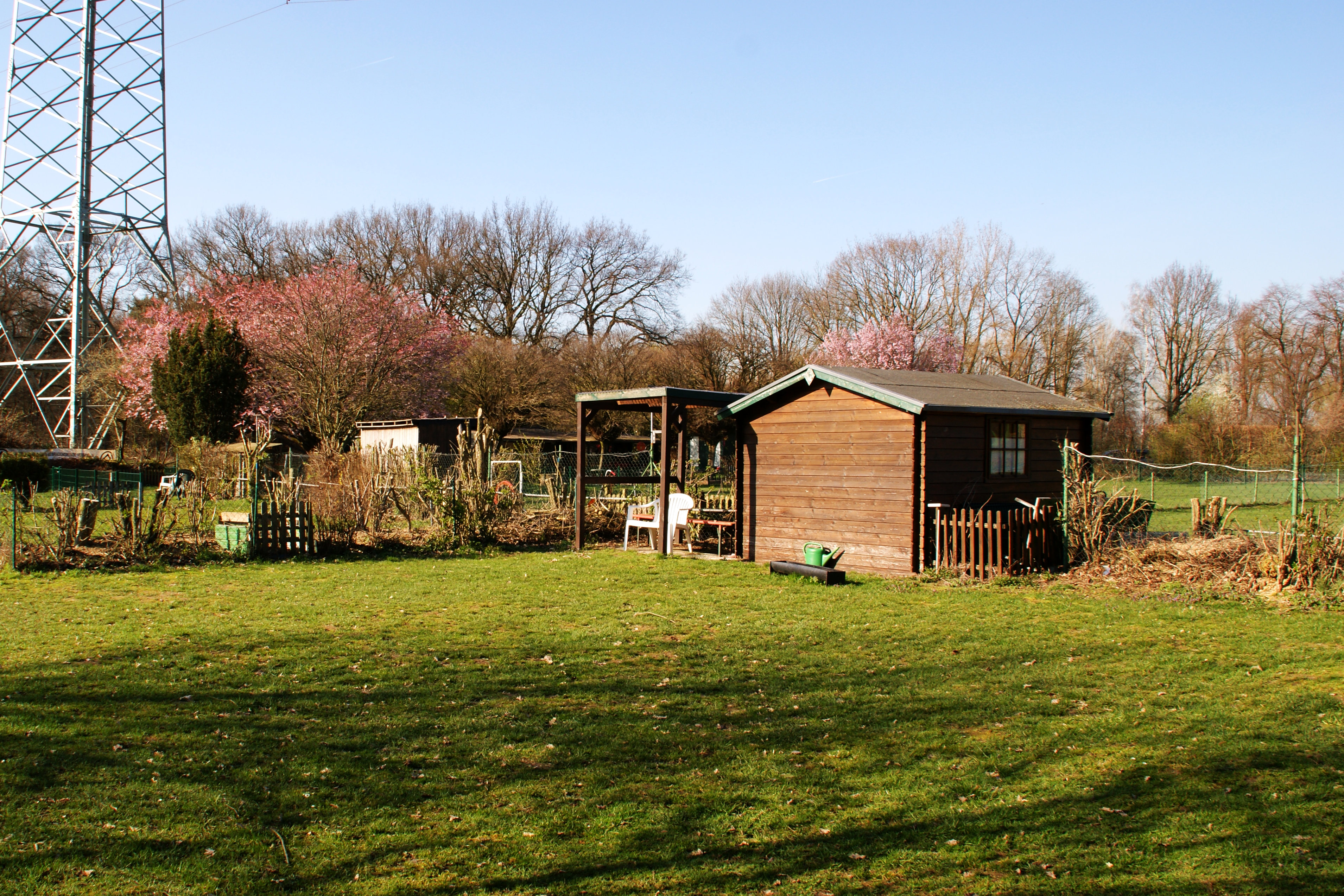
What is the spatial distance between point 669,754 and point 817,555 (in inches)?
296

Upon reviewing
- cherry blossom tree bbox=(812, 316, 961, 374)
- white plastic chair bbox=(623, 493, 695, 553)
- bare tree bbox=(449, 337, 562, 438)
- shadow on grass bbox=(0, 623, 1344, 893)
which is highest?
cherry blossom tree bbox=(812, 316, 961, 374)

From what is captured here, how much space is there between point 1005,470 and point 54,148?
36.1 meters

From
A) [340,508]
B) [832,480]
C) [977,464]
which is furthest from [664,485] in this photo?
[340,508]

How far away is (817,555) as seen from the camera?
12508 mm

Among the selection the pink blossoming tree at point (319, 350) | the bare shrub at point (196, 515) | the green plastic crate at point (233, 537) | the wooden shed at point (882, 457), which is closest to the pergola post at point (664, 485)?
the wooden shed at point (882, 457)

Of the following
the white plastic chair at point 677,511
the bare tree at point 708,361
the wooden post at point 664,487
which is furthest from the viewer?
the bare tree at point 708,361

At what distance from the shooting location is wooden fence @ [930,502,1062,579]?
40.0 ft

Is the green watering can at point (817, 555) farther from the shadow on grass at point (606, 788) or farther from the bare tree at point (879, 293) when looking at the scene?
the bare tree at point (879, 293)

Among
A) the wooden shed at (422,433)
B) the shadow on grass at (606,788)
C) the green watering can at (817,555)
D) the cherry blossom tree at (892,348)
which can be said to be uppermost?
the cherry blossom tree at (892,348)

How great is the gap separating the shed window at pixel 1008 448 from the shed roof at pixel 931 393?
0.92 feet

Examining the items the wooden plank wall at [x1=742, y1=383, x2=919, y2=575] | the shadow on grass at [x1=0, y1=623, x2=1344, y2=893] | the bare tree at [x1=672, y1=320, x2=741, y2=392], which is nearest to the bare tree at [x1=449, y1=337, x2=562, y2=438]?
the bare tree at [x1=672, y1=320, x2=741, y2=392]

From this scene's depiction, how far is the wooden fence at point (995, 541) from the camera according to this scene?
1218 cm

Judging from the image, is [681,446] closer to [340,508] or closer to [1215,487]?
[340,508]

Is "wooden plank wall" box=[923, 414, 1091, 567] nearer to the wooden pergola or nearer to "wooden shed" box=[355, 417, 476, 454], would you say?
the wooden pergola
